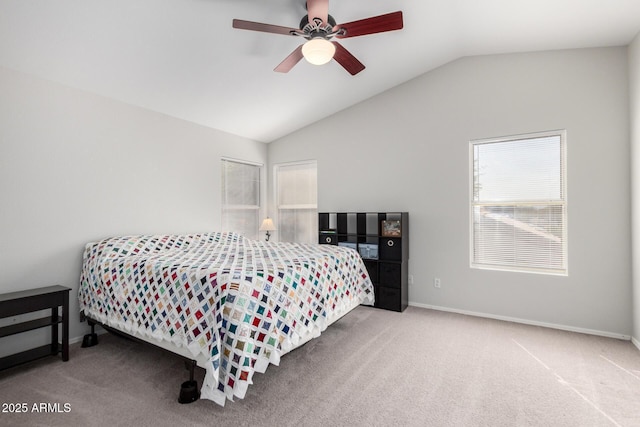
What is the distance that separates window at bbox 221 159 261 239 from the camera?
4629 mm

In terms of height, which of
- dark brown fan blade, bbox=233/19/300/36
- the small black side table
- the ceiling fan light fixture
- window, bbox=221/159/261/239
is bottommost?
the small black side table

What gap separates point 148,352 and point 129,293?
0.63 meters

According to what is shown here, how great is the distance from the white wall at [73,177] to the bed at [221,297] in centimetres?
30

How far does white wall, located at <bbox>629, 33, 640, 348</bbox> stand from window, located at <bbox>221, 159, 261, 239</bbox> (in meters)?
4.64

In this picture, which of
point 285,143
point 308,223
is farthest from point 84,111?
point 308,223

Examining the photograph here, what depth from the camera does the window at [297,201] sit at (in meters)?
4.96

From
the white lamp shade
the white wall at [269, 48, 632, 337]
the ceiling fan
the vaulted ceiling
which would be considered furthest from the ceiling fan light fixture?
the white lamp shade

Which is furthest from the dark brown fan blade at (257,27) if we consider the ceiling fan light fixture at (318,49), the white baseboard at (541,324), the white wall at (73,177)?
the white baseboard at (541,324)

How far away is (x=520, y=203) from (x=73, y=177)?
4.70m

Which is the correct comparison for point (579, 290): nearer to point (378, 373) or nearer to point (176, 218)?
point (378, 373)

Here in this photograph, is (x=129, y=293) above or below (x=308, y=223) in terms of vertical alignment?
below

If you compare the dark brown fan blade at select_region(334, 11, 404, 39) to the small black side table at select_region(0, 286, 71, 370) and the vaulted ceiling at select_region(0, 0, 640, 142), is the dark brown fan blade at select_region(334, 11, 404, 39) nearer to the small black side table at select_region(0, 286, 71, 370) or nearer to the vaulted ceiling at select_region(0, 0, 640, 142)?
the vaulted ceiling at select_region(0, 0, 640, 142)

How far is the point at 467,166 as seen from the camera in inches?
145

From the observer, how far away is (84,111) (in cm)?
299
